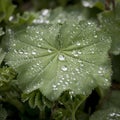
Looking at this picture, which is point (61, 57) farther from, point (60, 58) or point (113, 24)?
point (113, 24)

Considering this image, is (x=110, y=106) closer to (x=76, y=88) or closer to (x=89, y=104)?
(x=89, y=104)

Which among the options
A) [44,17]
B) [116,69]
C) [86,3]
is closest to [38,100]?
[116,69]

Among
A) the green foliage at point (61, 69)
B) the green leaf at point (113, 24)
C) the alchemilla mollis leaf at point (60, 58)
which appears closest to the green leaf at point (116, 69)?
the green foliage at point (61, 69)

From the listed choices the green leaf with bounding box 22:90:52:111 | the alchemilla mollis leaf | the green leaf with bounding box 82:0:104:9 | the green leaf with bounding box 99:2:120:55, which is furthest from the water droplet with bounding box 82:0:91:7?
the green leaf with bounding box 22:90:52:111

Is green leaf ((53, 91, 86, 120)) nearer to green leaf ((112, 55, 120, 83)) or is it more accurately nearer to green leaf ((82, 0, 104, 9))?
green leaf ((112, 55, 120, 83))

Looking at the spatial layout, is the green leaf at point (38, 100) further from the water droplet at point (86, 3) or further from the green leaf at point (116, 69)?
the water droplet at point (86, 3)
